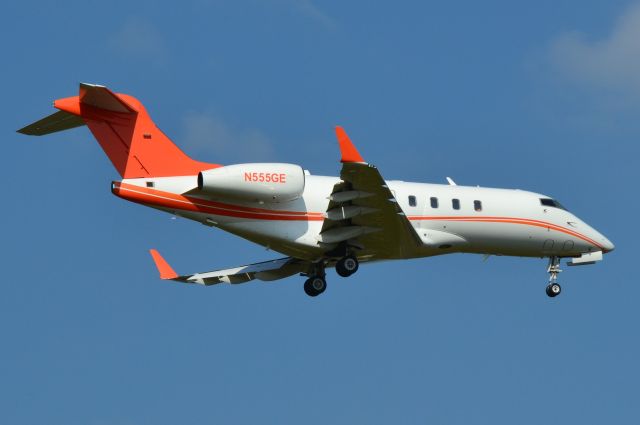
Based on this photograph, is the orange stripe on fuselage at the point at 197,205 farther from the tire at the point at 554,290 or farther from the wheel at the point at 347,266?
the tire at the point at 554,290

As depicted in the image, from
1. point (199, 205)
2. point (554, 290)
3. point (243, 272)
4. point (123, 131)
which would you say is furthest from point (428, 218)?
point (123, 131)

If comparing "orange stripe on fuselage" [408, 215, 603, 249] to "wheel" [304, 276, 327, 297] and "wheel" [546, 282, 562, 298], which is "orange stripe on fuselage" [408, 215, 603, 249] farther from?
"wheel" [304, 276, 327, 297]

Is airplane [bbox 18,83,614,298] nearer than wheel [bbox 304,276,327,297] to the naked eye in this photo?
Yes

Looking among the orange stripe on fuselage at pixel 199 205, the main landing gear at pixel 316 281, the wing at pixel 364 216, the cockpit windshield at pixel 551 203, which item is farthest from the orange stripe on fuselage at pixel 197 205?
the cockpit windshield at pixel 551 203

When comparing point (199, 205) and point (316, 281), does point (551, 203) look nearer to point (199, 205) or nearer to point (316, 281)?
point (316, 281)

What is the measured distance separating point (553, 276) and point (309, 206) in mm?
8154

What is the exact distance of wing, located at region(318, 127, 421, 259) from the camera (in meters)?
26.1

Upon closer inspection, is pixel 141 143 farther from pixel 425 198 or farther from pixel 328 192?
pixel 425 198

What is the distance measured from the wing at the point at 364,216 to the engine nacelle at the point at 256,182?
1.11 meters

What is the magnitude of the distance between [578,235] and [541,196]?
1514 millimetres

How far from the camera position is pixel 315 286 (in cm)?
3039

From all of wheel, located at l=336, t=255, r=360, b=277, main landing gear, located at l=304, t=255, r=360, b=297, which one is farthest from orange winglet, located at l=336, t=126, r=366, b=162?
main landing gear, located at l=304, t=255, r=360, b=297

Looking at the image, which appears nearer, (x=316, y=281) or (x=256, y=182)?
(x=256, y=182)

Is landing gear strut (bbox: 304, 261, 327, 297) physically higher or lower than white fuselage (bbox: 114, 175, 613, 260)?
lower
